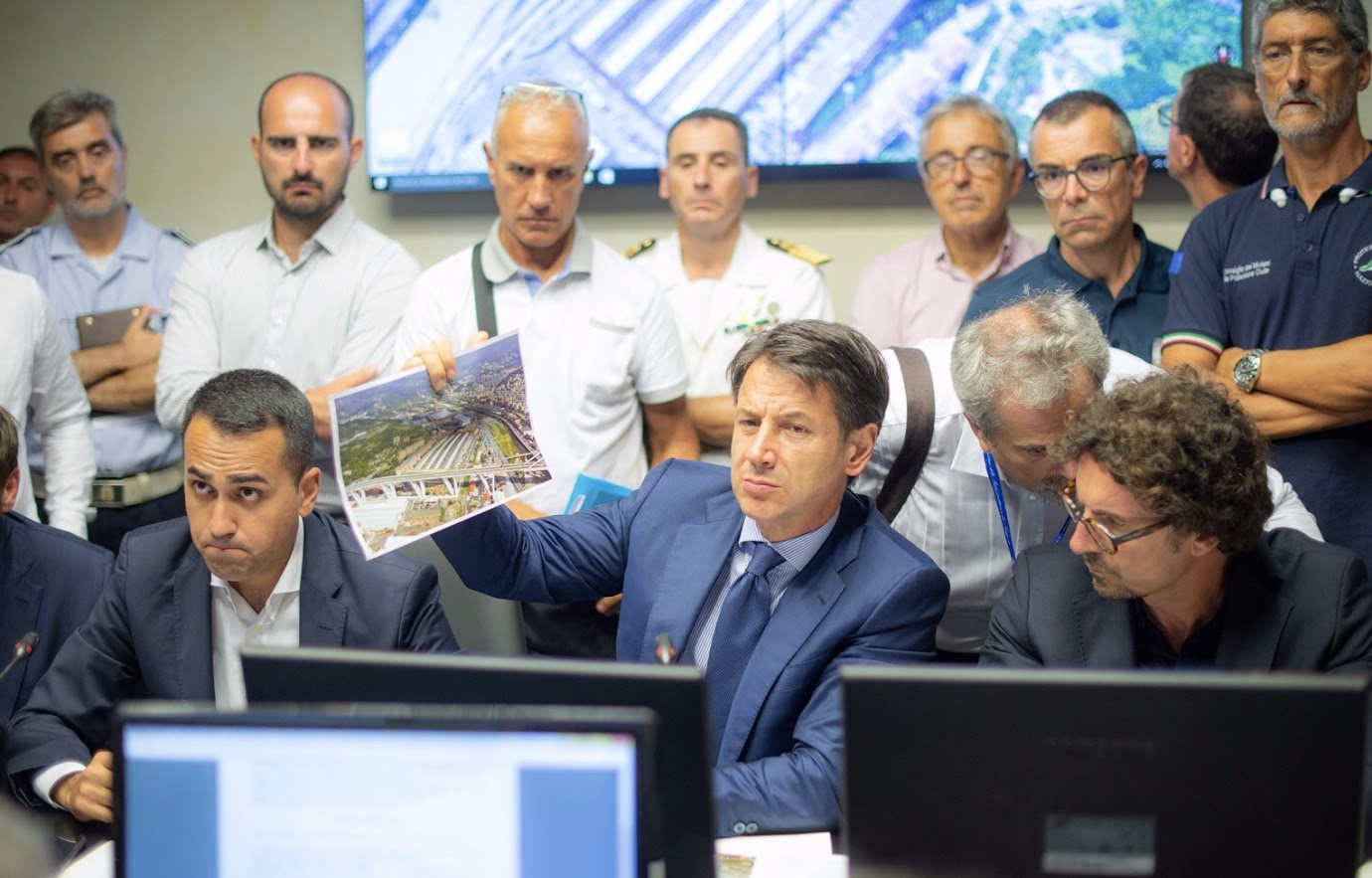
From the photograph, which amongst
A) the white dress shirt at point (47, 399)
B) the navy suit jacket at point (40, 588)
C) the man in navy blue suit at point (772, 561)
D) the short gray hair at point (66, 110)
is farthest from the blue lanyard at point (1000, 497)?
the short gray hair at point (66, 110)

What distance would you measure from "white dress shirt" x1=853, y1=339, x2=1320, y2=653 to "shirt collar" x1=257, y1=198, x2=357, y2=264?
1.54 m

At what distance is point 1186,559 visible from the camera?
1.93m

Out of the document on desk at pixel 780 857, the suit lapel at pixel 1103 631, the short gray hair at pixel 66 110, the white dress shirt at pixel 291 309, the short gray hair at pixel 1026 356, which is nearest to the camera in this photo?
the document on desk at pixel 780 857

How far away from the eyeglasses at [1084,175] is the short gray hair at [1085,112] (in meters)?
0.04

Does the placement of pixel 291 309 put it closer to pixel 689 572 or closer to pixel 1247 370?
pixel 689 572

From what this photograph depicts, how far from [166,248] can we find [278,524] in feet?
5.87

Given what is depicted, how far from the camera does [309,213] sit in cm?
337

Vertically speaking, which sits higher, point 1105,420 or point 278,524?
point 1105,420

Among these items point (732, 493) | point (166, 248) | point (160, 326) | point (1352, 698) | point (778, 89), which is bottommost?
point (1352, 698)

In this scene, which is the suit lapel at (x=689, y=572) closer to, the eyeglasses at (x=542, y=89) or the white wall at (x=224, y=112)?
the eyeglasses at (x=542, y=89)

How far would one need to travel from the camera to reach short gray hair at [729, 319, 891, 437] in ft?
7.34

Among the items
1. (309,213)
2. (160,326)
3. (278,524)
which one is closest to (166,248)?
(160,326)

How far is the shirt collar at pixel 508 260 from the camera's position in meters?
3.18

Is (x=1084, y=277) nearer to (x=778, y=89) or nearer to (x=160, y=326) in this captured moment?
(x=778, y=89)
